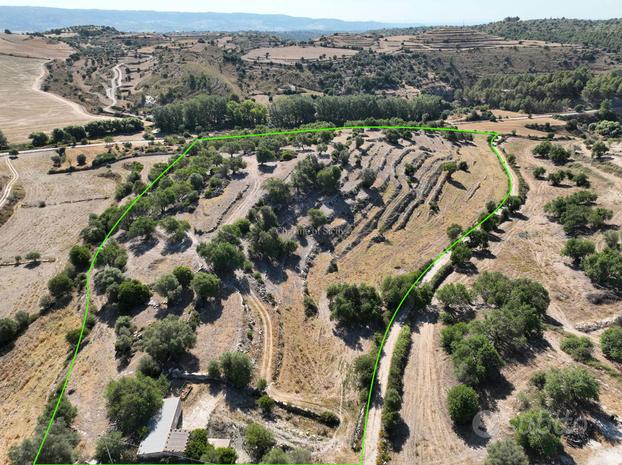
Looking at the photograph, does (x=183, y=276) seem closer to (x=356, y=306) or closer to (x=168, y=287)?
(x=168, y=287)

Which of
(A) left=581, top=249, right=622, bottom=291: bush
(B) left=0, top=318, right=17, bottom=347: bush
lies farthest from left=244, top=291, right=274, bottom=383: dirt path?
(A) left=581, top=249, right=622, bottom=291: bush

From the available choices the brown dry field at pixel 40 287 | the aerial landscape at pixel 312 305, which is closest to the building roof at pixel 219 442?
the aerial landscape at pixel 312 305

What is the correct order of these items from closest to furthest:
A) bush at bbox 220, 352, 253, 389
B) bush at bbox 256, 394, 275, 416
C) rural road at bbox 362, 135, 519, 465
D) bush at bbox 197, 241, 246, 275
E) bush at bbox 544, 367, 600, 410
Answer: rural road at bbox 362, 135, 519, 465 < bush at bbox 544, 367, 600, 410 < bush at bbox 256, 394, 275, 416 < bush at bbox 220, 352, 253, 389 < bush at bbox 197, 241, 246, 275

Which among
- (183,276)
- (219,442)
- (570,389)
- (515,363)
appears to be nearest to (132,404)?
(219,442)

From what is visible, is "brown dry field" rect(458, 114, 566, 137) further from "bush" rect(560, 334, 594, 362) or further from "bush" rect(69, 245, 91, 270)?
"bush" rect(69, 245, 91, 270)

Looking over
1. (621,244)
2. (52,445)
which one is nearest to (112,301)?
(52,445)
